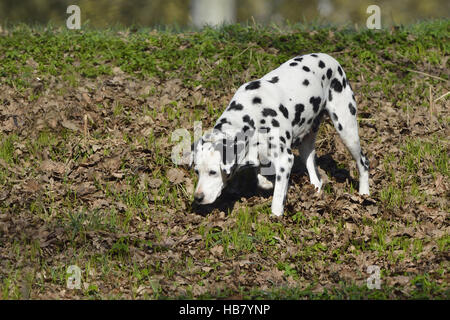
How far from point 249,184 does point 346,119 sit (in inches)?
64.1

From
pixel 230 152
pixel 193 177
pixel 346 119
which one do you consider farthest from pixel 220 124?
pixel 346 119

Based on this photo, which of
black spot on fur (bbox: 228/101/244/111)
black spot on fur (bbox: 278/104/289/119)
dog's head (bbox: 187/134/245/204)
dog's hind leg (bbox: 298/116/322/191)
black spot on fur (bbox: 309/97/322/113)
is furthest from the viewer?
dog's hind leg (bbox: 298/116/322/191)

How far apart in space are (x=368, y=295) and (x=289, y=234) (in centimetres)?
185

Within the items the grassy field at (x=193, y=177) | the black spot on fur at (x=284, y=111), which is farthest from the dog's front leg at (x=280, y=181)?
the black spot on fur at (x=284, y=111)

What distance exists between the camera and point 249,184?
9.74 metres

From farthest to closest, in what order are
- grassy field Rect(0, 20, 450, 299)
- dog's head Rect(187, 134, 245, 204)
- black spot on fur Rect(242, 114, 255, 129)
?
black spot on fur Rect(242, 114, 255, 129) < dog's head Rect(187, 134, 245, 204) < grassy field Rect(0, 20, 450, 299)

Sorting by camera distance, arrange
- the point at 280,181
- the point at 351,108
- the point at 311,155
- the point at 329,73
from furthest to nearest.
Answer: the point at 311,155 → the point at 351,108 → the point at 329,73 → the point at 280,181

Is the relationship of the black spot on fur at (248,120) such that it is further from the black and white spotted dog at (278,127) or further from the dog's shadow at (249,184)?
the dog's shadow at (249,184)

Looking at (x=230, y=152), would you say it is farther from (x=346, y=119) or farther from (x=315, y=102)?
(x=346, y=119)

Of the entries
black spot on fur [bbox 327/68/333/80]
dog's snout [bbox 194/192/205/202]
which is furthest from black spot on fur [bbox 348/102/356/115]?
dog's snout [bbox 194/192/205/202]

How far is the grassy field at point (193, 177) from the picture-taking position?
753 centimetres

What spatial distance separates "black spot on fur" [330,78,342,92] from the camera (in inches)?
376

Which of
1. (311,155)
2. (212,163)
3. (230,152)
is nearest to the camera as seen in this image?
(212,163)

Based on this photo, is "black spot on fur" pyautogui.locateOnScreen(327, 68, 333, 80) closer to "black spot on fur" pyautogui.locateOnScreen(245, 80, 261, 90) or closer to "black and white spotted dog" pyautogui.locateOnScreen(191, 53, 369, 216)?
"black and white spotted dog" pyautogui.locateOnScreen(191, 53, 369, 216)
